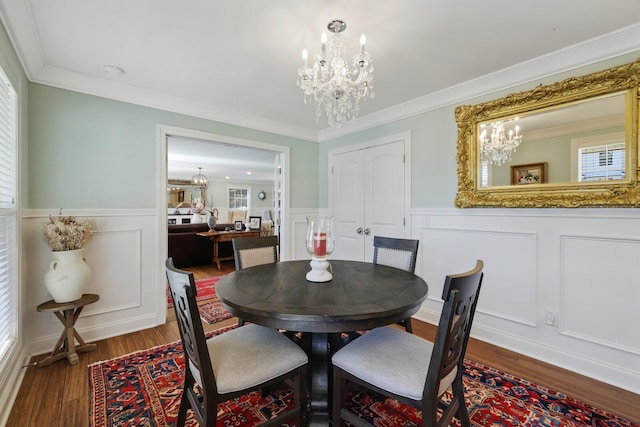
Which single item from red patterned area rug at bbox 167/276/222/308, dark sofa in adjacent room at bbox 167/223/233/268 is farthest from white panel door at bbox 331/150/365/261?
dark sofa in adjacent room at bbox 167/223/233/268

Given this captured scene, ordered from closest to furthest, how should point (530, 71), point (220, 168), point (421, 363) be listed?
point (421, 363)
point (530, 71)
point (220, 168)

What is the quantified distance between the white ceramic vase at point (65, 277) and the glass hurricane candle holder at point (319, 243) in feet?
6.25

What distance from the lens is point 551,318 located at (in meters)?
2.24

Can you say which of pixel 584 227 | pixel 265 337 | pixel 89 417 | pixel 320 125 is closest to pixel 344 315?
pixel 265 337

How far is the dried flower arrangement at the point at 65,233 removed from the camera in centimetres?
220

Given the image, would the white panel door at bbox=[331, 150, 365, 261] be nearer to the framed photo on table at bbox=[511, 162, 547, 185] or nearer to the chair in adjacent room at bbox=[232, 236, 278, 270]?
the chair in adjacent room at bbox=[232, 236, 278, 270]

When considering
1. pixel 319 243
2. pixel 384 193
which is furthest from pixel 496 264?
pixel 319 243

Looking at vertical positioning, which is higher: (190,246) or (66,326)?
(190,246)

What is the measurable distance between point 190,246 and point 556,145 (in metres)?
5.59

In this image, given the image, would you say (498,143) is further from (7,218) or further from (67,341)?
(67,341)

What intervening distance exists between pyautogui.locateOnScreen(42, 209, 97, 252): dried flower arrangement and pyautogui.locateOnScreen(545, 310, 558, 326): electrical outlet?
380cm

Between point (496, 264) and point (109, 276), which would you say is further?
point (109, 276)

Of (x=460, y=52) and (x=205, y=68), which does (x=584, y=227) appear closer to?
(x=460, y=52)

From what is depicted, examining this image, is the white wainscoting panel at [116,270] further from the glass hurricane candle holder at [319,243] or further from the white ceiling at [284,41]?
the glass hurricane candle holder at [319,243]
